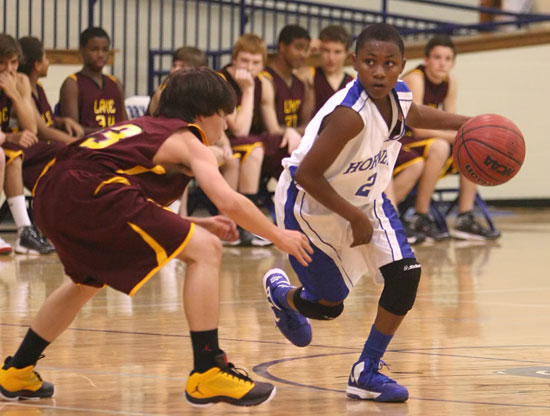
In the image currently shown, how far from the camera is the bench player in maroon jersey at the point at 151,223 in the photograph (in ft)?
8.77

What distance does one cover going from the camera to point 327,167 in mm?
3047

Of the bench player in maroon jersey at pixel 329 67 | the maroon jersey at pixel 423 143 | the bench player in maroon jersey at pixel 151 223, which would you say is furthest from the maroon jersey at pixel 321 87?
the bench player in maroon jersey at pixel 151 223

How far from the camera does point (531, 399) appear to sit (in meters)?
2.80

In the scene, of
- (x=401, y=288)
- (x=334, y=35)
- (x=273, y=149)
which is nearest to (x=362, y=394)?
(x=401, y=288)

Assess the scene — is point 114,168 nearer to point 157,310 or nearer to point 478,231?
point 157,310

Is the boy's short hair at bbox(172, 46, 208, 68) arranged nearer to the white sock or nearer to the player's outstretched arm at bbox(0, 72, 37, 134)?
the player's outstretched arm at bbox(0, 72, 37, 134)

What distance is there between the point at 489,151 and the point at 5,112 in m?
4.21

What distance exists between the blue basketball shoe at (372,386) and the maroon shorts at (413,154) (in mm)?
4691

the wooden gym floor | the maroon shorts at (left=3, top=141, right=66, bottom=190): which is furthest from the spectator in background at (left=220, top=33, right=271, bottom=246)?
the wooden gym floor

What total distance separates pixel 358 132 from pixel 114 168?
0.75 m

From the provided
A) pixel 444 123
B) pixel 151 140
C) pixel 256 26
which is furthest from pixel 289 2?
pixel 151 140

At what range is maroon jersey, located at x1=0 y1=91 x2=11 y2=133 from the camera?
6840 millimetres

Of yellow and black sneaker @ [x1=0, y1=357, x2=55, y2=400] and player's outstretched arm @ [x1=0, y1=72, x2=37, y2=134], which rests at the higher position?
player's outstretched arm @ [x1=0, y1=72, x2=37, y2=134]

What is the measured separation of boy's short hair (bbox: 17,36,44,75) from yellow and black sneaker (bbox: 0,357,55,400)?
456 centimetres
